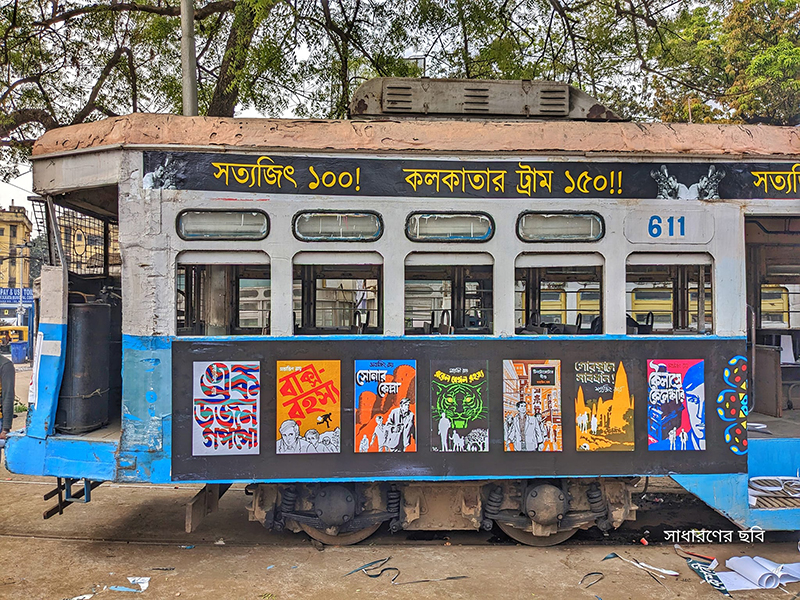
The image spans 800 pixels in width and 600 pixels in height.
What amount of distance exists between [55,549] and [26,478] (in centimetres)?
285

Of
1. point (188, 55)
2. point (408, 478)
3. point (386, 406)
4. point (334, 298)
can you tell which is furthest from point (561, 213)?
point (188, 55)

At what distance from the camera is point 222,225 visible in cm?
436

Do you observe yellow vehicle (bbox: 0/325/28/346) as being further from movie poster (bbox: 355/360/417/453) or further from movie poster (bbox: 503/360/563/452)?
movie poster (bbox: 503/360/563/452)

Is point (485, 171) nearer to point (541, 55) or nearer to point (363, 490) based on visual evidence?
point (363, 490)

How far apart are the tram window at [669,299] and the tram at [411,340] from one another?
7cm

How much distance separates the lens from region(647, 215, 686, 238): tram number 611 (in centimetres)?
452

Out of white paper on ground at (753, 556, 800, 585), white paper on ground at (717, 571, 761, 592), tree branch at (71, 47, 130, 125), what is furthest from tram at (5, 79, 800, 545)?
tree branch at (71, 47, 130, 125)

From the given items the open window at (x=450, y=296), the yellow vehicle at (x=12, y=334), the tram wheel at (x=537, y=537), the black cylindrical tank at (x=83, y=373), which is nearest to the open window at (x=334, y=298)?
the open window at (x=450, y=296)

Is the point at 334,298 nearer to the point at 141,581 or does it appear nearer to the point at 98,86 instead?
the point at 141,581

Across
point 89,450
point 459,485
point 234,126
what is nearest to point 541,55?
point 234,126

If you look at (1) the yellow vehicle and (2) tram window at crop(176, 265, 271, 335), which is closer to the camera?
(2) tram window at crop(176, 265, 271, 335)

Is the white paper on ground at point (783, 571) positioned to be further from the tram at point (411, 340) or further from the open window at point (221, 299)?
the open window at point (221, 299)

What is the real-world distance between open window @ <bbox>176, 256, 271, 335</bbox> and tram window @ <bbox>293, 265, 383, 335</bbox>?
0.42 meters

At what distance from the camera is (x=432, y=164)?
447 cm
